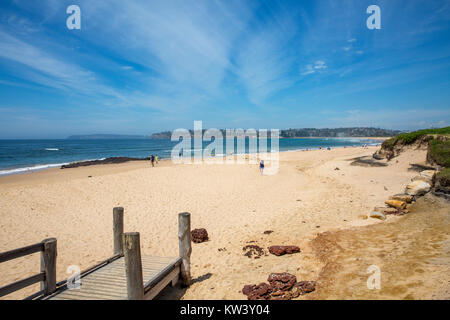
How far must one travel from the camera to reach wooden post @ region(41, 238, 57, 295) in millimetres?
4727

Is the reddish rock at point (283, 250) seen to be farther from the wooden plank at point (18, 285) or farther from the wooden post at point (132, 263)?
the wooden plank at point (18, 285)

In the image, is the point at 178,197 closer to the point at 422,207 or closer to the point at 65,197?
the point at 65,197

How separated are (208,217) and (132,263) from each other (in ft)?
25.3

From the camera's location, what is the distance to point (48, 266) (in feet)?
15.6

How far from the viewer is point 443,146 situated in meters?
16.7

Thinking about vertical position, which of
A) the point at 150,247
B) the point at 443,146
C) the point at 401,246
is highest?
the point at 443,146

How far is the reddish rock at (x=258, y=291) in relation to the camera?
509cm

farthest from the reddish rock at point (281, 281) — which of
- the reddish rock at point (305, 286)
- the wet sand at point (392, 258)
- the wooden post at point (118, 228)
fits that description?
the wooden post at point (118, 228)

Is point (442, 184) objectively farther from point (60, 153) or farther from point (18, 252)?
point (60, 153)

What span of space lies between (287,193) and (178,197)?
7181 mm

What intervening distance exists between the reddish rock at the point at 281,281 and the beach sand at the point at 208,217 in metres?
0.33

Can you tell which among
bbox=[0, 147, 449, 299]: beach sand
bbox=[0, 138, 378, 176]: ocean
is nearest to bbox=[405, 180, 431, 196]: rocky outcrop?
bbox=[0, 147, 449, 299]: beach sand

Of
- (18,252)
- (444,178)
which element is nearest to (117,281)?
(18,252)

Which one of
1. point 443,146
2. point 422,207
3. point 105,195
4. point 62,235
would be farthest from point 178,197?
point 443,146
